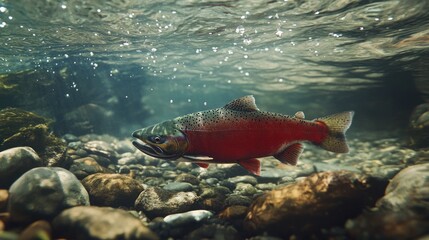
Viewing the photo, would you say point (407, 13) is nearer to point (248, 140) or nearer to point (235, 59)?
point (248, 140)

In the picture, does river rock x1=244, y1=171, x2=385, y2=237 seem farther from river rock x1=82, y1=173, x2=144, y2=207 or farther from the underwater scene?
river rock x1=82, y1=173, x2=144, y2=207

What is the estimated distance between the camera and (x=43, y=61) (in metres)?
24.6

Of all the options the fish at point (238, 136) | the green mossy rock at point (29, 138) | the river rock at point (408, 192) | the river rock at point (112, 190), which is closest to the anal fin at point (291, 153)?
the fish at point (238, 136)

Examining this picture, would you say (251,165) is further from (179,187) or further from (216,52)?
(216,52)

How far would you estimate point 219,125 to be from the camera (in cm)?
392

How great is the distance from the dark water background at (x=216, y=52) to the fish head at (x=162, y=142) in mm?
8518

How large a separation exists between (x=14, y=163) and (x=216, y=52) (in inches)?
630

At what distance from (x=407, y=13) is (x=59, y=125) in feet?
61.0

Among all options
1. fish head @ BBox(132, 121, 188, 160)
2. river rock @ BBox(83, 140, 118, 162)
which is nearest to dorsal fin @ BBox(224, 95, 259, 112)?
fish head @ BBox(132, 121, 188, 160)

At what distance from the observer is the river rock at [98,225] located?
337cm

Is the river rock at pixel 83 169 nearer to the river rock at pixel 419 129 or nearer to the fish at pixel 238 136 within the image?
the fish at pixel 238 136

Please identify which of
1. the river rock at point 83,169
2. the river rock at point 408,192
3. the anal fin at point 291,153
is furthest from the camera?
the river rock at point 83,169

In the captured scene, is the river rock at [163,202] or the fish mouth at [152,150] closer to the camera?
the fish mouth at [152,150]

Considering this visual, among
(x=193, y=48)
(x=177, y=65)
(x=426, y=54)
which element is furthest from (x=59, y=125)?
(x=426, y=54)
